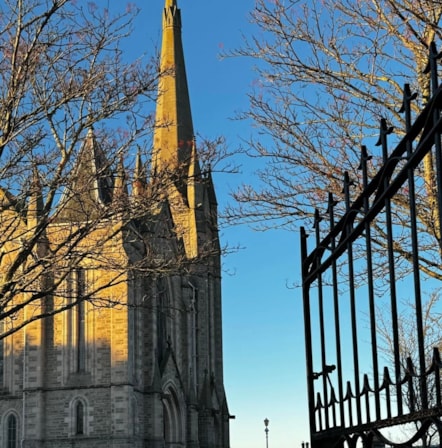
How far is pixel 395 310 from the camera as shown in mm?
4027

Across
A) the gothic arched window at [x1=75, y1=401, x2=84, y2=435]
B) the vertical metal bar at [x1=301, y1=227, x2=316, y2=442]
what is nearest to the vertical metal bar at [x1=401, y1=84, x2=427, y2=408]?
the vertical metal bar at [x1=301, y1=227, x2=316, y2=442]

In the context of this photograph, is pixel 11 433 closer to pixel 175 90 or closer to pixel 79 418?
pixel 79 418

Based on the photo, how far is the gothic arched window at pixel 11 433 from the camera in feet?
132

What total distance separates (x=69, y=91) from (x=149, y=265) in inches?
140

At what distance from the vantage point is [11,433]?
40.2 m

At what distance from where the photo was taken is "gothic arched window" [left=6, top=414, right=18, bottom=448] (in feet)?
132

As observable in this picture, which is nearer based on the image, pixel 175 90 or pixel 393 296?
pixel 393 296

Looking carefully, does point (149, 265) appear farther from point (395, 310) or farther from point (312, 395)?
point (395, 310)

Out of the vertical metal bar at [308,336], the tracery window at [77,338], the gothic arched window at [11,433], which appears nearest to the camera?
the vertical metal bar at [308,336]

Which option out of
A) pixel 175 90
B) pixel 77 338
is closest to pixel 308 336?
pixel 77 338

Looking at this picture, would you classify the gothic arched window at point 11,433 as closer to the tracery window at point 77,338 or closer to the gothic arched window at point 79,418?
the gothic arched window at point 79,418

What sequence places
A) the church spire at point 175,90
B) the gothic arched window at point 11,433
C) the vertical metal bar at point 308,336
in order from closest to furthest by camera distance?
1. the vertical metal bar at point 308,336
2. the gothic arched window at point 11,433
3. the church spire at point 175,90

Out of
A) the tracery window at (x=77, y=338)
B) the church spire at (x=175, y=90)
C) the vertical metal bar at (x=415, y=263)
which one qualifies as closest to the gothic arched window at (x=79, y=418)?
the tracery window at (x=77, y=338)

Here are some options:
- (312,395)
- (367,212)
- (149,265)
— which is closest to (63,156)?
(149,265)
